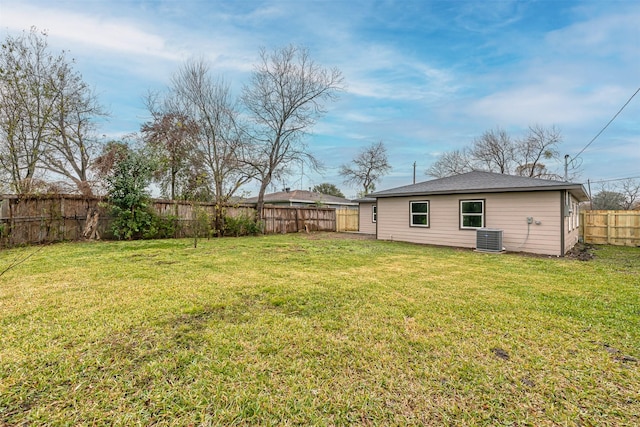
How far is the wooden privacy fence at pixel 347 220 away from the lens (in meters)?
18.3

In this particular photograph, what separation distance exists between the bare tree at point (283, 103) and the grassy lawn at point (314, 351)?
1085cm

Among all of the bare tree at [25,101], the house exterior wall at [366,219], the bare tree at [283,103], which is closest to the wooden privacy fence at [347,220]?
the house exterior wall at [366,219]

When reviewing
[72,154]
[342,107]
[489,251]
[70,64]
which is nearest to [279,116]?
[342,107]

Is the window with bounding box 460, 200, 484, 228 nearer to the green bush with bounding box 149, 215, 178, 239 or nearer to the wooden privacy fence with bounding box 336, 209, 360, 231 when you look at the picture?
the wooden privacy fence with bounding box 336, 209, 360, 231

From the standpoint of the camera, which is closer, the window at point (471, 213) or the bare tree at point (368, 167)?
the window at point (471, 213)

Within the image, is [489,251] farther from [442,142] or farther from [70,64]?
[70,64]

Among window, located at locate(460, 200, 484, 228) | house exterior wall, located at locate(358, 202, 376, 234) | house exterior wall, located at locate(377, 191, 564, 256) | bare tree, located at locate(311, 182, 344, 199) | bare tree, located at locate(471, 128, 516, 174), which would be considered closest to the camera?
house exterior wall, located at locate(377, 191, 564, 256)

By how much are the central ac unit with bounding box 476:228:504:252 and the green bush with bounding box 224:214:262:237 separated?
31.1 ft

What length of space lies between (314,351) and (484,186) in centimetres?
885

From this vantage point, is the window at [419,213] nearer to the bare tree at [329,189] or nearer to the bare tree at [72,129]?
the bare tree at [72,129]

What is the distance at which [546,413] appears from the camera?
1680mm

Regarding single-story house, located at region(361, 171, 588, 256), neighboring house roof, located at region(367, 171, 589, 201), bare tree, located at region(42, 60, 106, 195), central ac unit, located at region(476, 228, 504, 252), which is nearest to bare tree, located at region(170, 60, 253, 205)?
bare tree, located at region(42, 60, 106, 195)

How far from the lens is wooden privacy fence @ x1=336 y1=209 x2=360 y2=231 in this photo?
18.3 metres

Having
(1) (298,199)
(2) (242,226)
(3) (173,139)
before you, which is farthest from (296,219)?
(1) (298,199)
